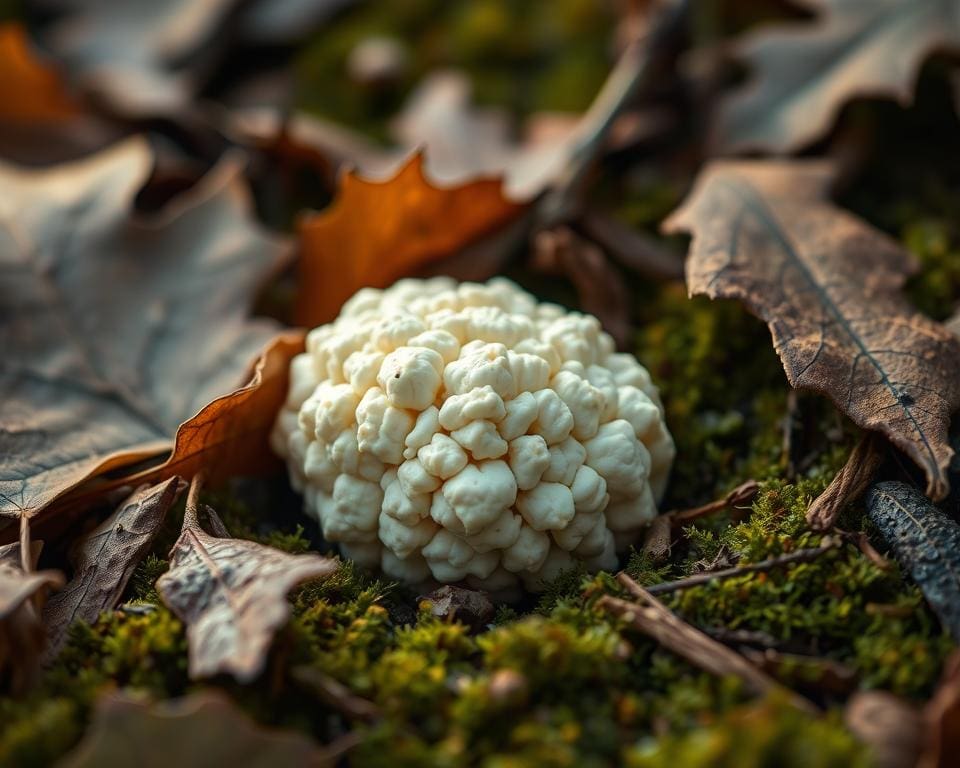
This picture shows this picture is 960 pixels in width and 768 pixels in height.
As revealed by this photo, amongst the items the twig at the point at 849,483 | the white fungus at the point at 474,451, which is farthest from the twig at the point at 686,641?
the twig at the point at 849,483

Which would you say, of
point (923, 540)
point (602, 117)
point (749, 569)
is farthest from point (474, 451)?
point (602, 117)

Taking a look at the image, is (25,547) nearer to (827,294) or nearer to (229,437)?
(229,437)

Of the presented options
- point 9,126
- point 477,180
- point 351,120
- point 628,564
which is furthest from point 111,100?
point 628,564

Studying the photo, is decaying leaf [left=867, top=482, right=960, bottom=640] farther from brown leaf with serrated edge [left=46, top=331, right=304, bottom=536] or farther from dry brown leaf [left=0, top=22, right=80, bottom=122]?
dry brown leaf [left=0, top=22, right=80, bottom=122]

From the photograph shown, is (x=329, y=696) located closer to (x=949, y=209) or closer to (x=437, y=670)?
(x=437, y=670)

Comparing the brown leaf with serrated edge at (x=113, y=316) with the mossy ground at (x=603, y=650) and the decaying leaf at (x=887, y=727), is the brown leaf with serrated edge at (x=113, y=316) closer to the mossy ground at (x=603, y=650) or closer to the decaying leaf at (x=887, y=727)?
the mossy ground at (x=603, y=650)
